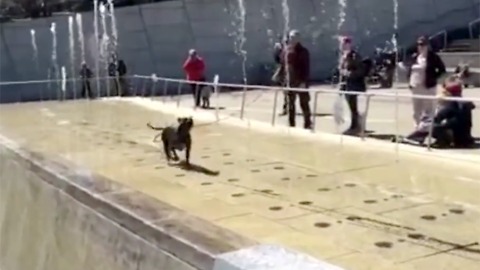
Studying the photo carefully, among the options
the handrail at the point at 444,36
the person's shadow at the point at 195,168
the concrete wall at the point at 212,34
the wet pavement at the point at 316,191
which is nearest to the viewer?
the wet pavement at the point at 316,191

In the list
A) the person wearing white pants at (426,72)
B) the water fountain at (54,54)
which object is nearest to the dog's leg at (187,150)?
the person wearing white pants at (426,72)

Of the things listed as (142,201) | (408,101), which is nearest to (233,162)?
(408,101)

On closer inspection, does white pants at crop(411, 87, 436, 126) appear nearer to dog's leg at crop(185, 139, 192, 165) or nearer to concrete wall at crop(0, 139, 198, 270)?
dog's leg at crop(185, 139, 192, 165)

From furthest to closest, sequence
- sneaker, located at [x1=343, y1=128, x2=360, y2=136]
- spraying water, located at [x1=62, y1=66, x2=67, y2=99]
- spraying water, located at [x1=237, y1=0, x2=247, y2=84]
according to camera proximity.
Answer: spraying water, located at [x1=237, y1=0, x2=247, y2=84], spraying water, located at [x1=62, y1=66, x2=67, y2=99], sneaker, located at [x1=343, y1=128, x2=360, y2=136]

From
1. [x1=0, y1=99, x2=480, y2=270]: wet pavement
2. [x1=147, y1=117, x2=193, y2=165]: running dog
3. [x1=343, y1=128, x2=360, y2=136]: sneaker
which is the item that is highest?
[x1=147, y1=117, x2=193, y2=165]: running dog

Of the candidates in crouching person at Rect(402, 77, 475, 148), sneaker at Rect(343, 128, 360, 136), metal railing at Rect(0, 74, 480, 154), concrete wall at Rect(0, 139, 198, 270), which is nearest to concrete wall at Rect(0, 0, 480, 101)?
metal railing at Rect(0, 74, 480, 154)

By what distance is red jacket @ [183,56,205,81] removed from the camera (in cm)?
1959

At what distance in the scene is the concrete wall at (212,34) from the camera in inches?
1250

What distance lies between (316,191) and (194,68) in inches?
479

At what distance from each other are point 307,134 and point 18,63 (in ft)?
70.1

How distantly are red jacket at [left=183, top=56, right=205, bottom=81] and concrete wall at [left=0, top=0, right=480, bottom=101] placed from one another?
36.9 ft

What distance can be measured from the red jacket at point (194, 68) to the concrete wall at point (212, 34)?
1126 cm

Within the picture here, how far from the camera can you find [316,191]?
7984 mm

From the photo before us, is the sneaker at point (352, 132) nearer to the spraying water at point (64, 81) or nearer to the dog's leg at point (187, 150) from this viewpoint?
the dog's leg at point (187, 150)
